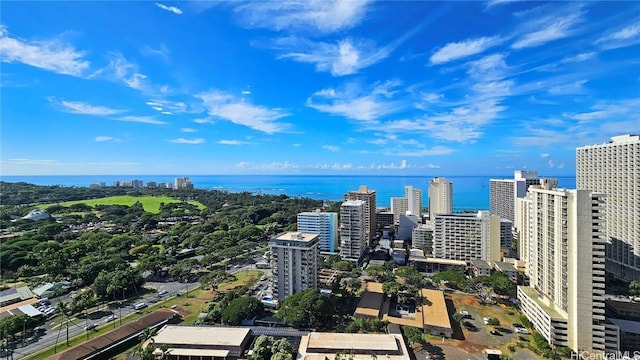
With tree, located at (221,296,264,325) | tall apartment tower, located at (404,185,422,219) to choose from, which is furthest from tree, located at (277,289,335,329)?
tall apartment tower, located at (404,185,422,219)

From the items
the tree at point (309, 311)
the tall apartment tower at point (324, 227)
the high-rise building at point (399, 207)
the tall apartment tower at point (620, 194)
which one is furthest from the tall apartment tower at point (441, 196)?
the tree at point (309, 311)

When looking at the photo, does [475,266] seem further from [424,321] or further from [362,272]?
[424,321]

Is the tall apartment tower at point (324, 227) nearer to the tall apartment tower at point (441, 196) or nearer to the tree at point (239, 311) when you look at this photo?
the tree at point (239, 311)

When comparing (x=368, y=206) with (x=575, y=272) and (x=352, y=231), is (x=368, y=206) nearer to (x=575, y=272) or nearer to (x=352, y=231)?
(x=352, y=231)

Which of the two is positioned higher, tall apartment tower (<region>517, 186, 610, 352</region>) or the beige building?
tall apartment tower (<region>517, 186, 610, 352</region>)

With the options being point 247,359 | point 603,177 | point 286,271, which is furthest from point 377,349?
point 603,177

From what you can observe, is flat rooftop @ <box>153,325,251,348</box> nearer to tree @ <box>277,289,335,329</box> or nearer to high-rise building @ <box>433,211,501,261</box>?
tree @ <box>277,289,335,329</box>

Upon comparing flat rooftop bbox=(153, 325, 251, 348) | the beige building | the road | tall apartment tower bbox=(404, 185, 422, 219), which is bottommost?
the road
